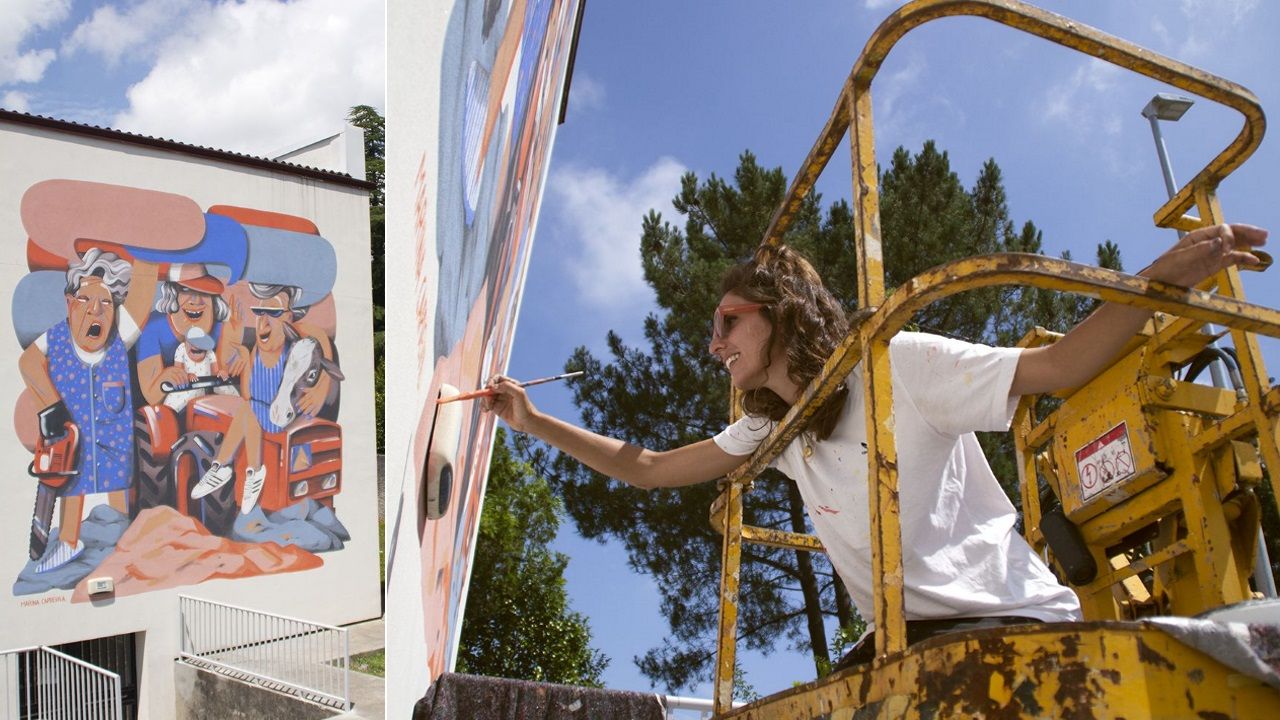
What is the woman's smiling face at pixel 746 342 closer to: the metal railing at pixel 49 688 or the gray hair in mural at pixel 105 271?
the metal railing at pixel 49 688

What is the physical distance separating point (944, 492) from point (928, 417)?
0.19 metres

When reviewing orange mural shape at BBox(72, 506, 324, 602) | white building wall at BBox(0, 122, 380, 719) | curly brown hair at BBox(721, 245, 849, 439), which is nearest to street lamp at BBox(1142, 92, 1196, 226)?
curly brown hair at BBox(721, 245, 849, 439)

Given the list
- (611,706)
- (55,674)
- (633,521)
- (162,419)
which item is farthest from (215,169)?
(611,706)

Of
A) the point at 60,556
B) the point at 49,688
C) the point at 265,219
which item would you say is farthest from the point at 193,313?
the point at 49,688

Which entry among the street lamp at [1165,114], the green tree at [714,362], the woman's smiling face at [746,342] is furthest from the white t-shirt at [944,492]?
the green tree at [714,362]

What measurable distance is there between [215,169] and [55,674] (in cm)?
730

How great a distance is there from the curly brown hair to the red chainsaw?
12.4 m

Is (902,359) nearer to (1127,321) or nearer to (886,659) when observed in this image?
(1127,321)

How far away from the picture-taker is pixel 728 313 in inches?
85.3

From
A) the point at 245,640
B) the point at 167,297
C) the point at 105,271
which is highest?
the point at 105,271

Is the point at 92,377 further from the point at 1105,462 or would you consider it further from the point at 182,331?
the point at 1105,462

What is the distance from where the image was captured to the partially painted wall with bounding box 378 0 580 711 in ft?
5.90

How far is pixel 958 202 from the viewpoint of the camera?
13.9 meters

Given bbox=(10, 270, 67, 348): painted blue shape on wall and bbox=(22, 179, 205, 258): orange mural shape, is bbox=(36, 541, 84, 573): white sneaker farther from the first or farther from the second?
bbox=(22, 179, 205, 258): orange mural shape
